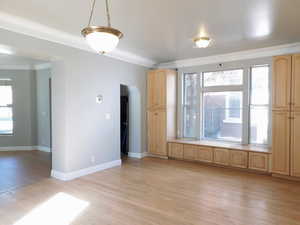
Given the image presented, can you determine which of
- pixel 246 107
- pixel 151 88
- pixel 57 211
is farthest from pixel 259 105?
pixel 57 211

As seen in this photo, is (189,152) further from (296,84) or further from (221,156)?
(296,84)

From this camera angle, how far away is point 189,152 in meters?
5.74

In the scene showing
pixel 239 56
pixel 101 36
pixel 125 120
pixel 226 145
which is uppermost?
pixel 239 56

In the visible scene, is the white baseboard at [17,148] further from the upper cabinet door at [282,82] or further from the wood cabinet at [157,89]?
the upper cabinet door at [282,82]

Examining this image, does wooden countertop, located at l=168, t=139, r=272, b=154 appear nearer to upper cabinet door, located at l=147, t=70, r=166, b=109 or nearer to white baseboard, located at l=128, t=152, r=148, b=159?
white baseboard, located at l=128, t=152, r=148, b=159

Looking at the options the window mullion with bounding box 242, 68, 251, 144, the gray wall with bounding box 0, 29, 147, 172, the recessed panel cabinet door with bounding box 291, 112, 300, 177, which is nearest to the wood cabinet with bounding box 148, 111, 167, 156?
the gray wall with bounding box 0, 29, 147, 172

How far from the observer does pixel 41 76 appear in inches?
284

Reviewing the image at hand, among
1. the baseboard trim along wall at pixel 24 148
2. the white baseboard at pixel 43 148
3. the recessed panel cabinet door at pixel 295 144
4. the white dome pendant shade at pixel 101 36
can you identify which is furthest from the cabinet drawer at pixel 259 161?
the baseboard trim along wall at pixel 24 148

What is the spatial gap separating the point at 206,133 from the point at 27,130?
574 cm

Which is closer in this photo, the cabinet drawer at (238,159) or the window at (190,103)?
the cabinet drawer at (238,159)

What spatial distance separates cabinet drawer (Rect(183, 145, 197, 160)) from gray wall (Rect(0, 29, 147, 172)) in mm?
1783

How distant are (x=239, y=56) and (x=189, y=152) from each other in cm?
269

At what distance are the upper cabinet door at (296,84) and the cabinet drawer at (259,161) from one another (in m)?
1.16

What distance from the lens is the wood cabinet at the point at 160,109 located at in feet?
20.0
